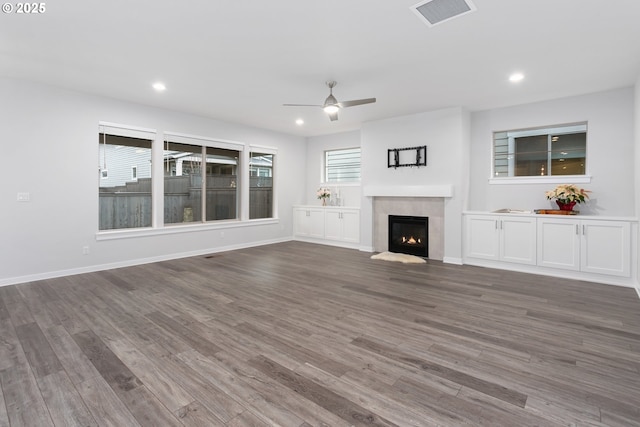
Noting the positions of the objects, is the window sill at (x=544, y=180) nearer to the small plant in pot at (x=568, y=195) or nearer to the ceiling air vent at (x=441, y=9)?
the small plant in pot at (x=568, y=195)

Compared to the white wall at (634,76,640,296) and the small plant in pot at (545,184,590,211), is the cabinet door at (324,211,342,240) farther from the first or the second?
the white wall at (634,76,640,296)

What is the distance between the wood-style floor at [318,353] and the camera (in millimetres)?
1825

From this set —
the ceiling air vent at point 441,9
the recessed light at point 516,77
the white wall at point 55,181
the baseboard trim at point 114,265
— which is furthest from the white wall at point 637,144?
the white wall at point 55,181

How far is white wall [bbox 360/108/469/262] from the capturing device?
5727mm

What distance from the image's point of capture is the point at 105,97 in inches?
203

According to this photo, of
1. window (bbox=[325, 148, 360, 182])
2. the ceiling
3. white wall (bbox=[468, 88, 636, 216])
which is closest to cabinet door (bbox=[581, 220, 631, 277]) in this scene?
white wall (bbox=[468, 88, 636, 216])

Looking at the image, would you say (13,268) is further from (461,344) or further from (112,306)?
(461,344)

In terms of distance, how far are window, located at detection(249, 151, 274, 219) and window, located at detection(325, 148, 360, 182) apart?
150 cm

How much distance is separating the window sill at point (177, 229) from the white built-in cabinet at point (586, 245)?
5559 mm

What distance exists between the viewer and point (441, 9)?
2.74 meters

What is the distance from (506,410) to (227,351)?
6.22 ft

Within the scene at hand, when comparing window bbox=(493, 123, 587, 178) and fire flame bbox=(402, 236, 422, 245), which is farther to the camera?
fire flame bbox=(402, 236, 422, 245)

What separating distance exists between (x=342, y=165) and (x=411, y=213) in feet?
8.36

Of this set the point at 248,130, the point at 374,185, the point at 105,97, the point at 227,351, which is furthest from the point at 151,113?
the point at 227,351
